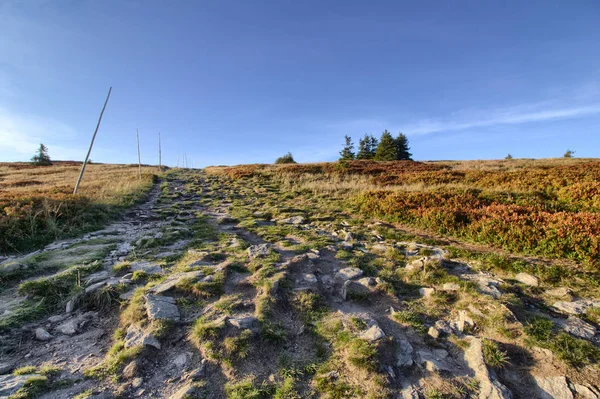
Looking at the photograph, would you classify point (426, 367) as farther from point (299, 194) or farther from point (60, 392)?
point (299, 194)

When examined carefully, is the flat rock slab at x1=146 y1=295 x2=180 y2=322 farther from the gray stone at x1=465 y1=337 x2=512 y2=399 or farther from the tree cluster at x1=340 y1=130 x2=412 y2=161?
the tree cluster at x1=340 y1=130 x2=412 y2=161

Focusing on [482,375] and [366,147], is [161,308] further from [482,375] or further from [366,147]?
[366,147]

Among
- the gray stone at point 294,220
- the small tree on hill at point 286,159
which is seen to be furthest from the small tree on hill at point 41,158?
the gray stone at point 294,220

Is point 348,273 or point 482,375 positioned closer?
point 482,375

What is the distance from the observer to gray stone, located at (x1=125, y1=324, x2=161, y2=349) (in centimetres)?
398

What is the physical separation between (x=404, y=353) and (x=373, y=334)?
18.8 inches

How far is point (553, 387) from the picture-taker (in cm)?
321

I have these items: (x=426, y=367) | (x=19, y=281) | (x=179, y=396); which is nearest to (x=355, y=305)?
(x=426, y=367)

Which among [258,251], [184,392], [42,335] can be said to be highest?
[258,251]

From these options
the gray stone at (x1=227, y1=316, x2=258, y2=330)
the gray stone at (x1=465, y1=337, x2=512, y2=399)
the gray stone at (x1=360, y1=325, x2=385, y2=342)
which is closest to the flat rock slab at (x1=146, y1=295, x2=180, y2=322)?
the gray stone at (x1=227, y1=316, x2=258, y2=330)

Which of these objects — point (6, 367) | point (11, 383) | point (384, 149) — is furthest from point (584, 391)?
point (384, 149)

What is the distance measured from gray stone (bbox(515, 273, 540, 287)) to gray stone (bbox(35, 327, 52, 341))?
8.94 metres

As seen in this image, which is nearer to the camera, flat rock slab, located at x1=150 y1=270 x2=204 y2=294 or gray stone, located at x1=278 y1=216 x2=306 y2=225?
flat rock slab, located at x1=150 y1=270 x2=204 y2=294

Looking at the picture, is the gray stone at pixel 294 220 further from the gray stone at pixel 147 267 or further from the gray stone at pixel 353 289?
the gray stone at pixel 147 267
